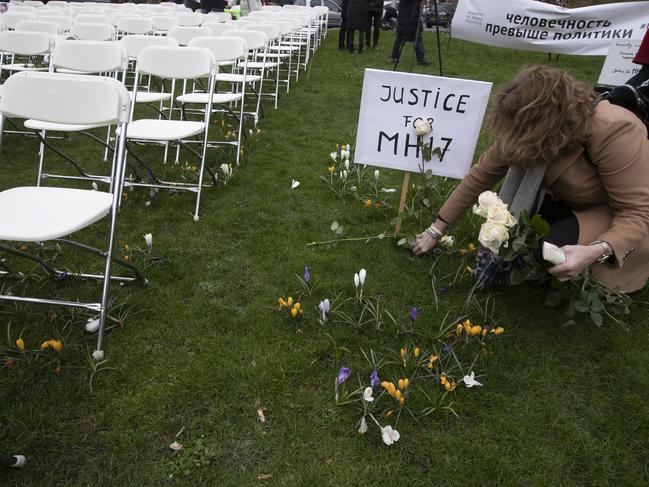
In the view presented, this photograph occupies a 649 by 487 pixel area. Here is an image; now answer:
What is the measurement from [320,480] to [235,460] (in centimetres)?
32

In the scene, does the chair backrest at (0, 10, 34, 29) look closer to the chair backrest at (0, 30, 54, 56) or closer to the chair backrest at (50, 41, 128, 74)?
the chair backrest at (0, 30, 54, 56)

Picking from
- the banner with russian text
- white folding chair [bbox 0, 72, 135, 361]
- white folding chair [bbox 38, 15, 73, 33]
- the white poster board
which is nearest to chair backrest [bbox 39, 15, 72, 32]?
white folding chair [bbox 38, 15, 73, 33]

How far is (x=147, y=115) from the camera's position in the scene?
5895 millimetres

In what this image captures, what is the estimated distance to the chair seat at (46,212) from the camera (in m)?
1.75

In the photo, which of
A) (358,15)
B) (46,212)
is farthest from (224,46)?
(358,15)

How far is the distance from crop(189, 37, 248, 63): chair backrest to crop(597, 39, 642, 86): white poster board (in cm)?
439

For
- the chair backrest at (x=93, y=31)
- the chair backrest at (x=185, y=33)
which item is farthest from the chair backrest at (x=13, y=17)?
the chair backrest at (x=185, y=33)

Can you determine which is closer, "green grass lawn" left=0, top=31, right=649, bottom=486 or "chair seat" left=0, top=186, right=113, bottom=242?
"green grass lawn" left=0, top=31, right=649, bottom=486

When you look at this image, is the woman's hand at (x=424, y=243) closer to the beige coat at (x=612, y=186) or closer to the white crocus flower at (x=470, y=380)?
the beige coat at (x=612, y=186)

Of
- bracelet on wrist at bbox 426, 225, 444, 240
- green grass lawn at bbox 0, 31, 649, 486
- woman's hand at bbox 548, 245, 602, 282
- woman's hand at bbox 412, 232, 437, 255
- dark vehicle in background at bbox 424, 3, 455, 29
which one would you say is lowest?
green grass lawn at bbox 0, 31, 649, 486

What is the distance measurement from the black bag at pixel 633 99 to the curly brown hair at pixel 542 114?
649 mm

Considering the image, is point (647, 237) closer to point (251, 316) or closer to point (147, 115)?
point (251, 316)

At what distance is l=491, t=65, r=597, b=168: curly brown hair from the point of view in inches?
69.9

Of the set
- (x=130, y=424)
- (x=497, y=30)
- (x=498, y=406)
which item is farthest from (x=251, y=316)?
(x=497, y=30)
